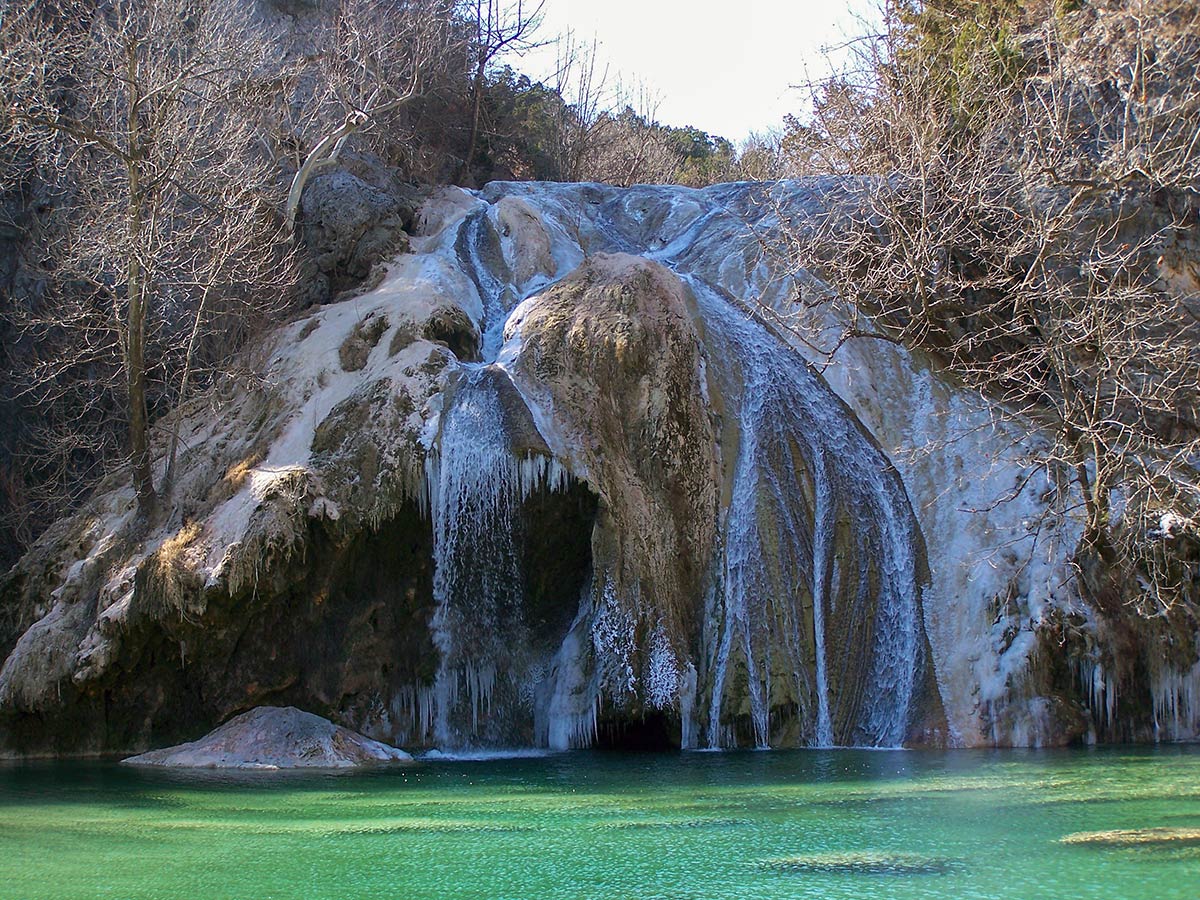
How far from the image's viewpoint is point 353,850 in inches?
288

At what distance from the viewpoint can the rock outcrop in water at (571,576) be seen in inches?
539

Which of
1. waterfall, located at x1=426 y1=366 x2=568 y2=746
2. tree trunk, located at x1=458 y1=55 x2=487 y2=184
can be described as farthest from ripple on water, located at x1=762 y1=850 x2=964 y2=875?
tree trunk, located at x1=458 y1=55 x2=487 y2=184

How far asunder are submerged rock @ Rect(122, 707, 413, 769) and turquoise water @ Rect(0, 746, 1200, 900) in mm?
900

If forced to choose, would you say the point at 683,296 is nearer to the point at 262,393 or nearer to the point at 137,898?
the point at 262,393

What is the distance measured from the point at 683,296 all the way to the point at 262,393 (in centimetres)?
584

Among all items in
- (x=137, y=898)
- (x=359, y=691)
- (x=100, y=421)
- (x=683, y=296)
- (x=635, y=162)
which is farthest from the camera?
(x=635, y=162)

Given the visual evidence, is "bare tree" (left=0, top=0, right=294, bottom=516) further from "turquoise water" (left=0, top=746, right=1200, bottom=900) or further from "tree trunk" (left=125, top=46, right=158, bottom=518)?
"turquoise water" (left=0, top=746, right=1200, bottom=900)

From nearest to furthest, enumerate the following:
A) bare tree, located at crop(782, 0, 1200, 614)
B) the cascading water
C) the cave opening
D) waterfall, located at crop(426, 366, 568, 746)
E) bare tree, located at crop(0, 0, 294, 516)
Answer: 1. the cave opening
2. the cascading water
3. waterfall, located at crop(426, 366, 568, 746)
4. bare tree, located at crop(782, 0, 1200, 614)
5. bare tree, located at crop(0, 0, 294, 516)

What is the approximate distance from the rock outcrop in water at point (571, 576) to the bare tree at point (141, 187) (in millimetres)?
2036

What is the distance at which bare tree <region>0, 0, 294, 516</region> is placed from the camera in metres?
15.4

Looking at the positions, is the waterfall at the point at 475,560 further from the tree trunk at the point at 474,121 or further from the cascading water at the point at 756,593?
the tree trunk at the point at 474,121

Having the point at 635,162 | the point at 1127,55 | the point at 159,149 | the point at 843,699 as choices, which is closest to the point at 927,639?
the point at 843,699

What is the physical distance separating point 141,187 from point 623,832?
37.1ft

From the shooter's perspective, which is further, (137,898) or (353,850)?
(353,850)
